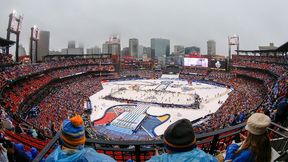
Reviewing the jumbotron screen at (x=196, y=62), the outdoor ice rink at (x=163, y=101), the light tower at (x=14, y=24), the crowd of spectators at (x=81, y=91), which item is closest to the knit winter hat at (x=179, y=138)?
the crowd of spectators at (x=81, y=91)

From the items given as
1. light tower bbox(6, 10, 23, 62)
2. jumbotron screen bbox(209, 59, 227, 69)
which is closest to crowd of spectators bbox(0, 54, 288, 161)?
jumbotron screen bbox(209, 59, 227, 69)

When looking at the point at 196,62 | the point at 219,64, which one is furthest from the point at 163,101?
the point at 196,62

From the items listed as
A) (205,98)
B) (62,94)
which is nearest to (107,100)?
(62,94)

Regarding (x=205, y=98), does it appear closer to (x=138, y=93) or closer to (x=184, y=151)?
(x=138, y=93)

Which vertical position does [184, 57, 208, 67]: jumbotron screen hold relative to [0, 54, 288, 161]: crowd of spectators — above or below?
above

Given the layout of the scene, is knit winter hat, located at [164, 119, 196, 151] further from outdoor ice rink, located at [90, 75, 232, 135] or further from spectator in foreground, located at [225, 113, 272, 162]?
outdoor ice rink, located at [90, 75, 232, 135]

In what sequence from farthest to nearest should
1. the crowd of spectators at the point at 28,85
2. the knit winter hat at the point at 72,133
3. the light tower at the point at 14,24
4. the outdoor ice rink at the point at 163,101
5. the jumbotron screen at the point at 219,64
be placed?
1. the jumbotron screen at the point at 219,64
2. the light tower at the point at 14,24
3. the outdoor ice rink at the point at 163,101
4. the crowd of spectators at the point at 28,85
5. the knit winter hat at the point at 72,133

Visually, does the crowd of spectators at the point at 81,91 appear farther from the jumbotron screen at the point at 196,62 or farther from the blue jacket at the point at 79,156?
the blue jacket at the point at 79,156

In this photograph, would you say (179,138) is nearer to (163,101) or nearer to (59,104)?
(59,104)
